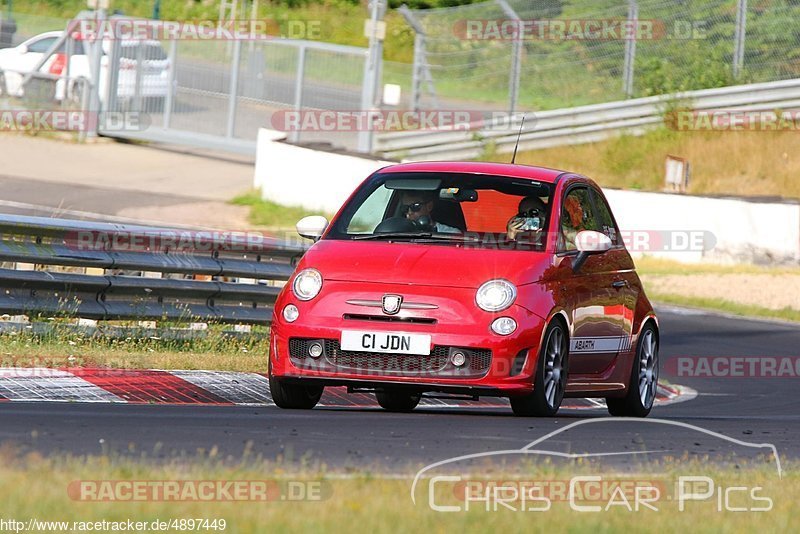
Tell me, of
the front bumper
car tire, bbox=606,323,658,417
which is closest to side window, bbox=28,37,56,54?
car tire, bbox=606,323,658,417

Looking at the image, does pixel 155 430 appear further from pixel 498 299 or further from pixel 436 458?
pixel 498 299

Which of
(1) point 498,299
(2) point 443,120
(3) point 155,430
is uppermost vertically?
(2) point 443,120

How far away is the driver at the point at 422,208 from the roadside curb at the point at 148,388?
1502 mm

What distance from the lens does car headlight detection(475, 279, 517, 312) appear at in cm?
898

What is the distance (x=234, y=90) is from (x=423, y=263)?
23445 millimetres

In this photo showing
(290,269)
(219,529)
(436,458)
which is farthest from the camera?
(290,269)

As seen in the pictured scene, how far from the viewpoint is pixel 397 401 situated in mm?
10703

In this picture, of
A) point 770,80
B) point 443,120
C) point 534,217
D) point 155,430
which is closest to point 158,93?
point 443,120

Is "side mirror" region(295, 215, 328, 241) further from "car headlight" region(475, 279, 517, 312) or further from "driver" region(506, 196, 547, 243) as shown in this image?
"car headlight" region(475, 279, 517, 312)

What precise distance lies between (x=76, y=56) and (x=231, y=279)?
2032cm

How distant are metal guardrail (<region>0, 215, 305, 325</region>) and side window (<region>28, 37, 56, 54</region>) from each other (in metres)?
21.6

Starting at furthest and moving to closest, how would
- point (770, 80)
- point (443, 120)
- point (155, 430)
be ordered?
point (443, 120)
point (770, 80)
point (155, 430)

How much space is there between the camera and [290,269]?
13836 millimetres
